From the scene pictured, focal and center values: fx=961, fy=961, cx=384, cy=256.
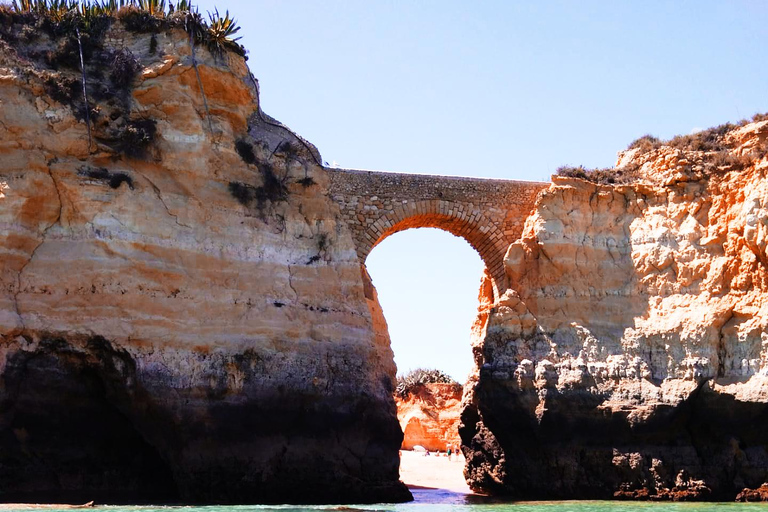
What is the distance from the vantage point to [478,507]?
1602 centimetres

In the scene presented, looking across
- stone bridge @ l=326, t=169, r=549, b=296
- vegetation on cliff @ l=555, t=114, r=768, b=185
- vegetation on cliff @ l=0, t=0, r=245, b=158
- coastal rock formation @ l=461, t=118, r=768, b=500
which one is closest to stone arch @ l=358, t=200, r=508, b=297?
stone bridge @ l=326, t=169, r=549, b=296

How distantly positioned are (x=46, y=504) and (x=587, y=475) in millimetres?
9339

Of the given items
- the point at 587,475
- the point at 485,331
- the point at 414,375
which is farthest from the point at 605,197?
the point at 414,375

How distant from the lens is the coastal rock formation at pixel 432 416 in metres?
31.2

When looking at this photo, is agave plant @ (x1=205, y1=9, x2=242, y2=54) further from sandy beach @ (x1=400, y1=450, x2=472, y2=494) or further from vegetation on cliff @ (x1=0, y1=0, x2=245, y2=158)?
sandy beach @ (x1=400, y1=450, x2=472, y2=494)

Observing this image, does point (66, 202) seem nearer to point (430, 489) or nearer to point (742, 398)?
point (430, 489)

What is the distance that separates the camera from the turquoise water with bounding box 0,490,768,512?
45.1ft

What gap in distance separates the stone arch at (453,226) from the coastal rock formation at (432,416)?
1248 centimetres

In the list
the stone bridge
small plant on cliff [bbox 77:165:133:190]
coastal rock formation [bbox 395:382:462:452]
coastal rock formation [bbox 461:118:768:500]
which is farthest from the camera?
coastal rock formation [bbox 395:382:462:452]

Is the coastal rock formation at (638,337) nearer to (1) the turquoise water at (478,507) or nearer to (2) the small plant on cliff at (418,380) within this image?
(1) the turquoise water at (478,507)

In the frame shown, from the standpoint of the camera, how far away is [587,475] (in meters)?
17.6

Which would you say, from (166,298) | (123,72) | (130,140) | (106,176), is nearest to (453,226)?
(166,298)

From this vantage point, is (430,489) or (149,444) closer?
(149,444)

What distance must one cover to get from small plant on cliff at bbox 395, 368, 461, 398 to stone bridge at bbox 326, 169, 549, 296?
43.3 ft
